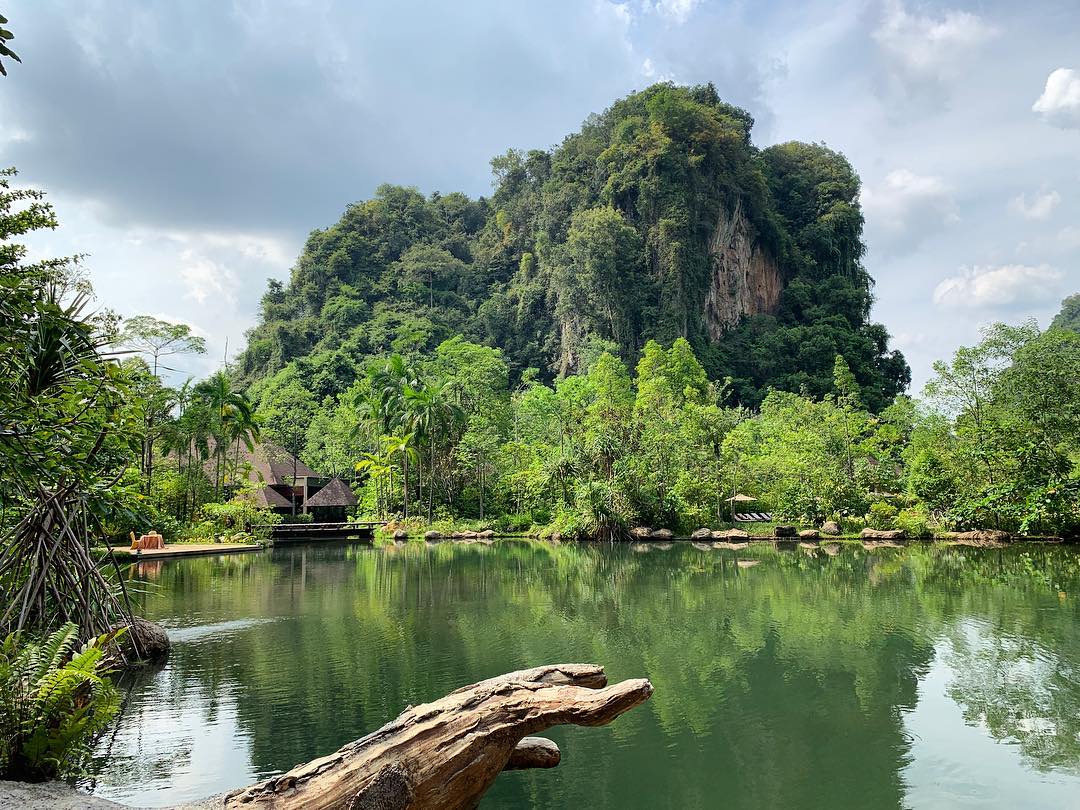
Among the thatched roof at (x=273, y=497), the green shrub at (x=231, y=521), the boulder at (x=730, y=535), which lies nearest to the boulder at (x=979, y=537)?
the boulder at (x=730, y=535)

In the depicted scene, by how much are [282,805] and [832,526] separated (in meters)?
28.2

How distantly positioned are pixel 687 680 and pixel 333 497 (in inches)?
1319

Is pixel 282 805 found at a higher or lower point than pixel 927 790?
higher

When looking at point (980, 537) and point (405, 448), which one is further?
point (405, 448)

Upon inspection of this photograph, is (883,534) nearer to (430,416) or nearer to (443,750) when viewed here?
(430,416)

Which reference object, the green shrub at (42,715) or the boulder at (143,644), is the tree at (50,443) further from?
the green shrub at (42,715)

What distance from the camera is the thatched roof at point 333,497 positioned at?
38.8 metres

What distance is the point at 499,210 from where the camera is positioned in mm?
78062

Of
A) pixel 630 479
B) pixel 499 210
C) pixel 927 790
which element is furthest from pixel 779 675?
pixel 499 210

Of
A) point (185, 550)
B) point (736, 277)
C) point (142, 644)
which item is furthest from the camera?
point (736, 277)

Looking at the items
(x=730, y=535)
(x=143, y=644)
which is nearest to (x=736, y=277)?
(x=730, y=535)

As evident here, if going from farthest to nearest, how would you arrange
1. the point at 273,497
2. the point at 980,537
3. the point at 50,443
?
1. the point at 273,497
2. the point at 980,537
3. the point at 50,443

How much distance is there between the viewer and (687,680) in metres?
8.46

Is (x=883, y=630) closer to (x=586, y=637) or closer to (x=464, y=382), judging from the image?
(x=586, y=637)
